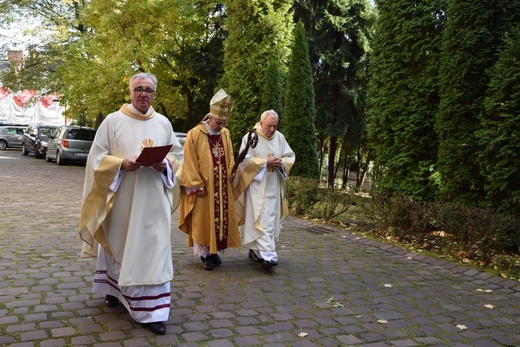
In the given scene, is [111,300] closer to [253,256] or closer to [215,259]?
[215,259]

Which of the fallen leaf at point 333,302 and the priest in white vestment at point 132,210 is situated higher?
the priest in white vestment at point 132,210

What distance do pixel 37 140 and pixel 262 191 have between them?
25.9m

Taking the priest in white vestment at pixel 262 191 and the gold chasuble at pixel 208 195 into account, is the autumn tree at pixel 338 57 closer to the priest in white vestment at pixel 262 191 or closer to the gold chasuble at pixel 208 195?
the priest in white vestment at pixel 262 191

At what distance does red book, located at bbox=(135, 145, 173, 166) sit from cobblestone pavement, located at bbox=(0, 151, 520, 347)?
137cm

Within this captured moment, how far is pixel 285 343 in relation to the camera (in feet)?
13.2

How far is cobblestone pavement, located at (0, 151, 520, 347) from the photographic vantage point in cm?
411

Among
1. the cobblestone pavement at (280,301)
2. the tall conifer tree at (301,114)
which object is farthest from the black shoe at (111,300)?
the tall conifer tree at (301,114)

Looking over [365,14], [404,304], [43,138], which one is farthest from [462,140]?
[43,138]

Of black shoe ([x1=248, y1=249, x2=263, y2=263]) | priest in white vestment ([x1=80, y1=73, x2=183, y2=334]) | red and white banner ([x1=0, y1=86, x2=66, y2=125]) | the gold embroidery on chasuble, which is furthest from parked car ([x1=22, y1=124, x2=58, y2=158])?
priest in white vestment ([x1=80, y1=73, x2=183, y2=334])

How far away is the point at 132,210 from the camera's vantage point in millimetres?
4320

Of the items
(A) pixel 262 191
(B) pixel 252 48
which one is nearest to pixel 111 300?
(A) pixel 262 191

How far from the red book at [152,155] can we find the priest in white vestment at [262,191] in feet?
7.23

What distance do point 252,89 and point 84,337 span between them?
13.6m

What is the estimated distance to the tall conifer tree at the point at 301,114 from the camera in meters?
14.6
